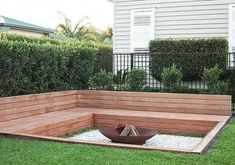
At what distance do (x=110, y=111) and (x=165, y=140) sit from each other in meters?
2.23

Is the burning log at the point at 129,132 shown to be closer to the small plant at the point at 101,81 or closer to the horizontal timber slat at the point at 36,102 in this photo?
the horizontal timber slat at the point at 36,102

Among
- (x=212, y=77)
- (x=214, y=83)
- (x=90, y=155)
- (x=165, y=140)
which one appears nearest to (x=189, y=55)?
(x=212, y=77)

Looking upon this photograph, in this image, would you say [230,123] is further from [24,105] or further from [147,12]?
[147,12]

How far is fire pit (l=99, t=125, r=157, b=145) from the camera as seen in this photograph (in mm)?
7020

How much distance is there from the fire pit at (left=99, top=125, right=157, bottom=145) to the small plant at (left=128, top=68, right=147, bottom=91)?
3.53 m

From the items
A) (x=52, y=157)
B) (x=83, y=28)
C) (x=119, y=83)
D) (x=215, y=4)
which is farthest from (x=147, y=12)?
(x=83, y=28)

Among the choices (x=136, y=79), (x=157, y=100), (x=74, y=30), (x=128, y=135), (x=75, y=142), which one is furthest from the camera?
(x=74, y=30)

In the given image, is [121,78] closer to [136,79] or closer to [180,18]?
[136,79]

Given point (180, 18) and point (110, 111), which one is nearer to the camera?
point (110, 111)

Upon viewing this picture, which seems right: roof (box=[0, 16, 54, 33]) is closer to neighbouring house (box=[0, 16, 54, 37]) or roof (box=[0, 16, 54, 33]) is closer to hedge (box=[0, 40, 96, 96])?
neighbouring house (box=[0, 16, 54, 37])

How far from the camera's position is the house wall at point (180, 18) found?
42.5 ft

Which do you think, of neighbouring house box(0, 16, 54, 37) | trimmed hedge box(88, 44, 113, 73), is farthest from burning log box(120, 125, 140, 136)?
neighbouring house box(0, 16, 54, 37)

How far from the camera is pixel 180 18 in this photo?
13.5 meters

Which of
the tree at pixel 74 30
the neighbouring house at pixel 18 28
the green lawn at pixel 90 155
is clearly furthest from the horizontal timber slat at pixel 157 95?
the tree at pixel 74 30
